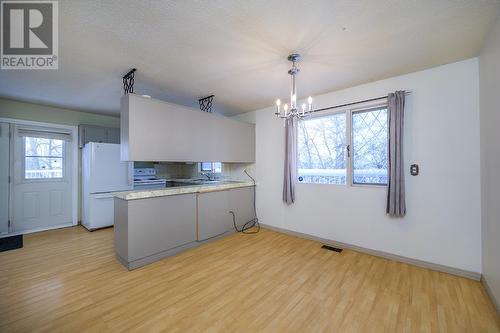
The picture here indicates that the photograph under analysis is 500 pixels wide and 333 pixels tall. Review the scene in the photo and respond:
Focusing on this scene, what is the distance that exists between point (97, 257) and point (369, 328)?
3.35 meters

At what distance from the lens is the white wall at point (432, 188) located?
7.40ft

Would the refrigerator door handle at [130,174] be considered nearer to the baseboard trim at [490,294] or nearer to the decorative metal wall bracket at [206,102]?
the decorative metal wall bracket at [206,102]

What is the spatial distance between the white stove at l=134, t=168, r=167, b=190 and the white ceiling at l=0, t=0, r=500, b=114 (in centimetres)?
218

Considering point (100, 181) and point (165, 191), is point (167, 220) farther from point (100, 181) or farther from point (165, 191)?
Answer: point (100, 181)

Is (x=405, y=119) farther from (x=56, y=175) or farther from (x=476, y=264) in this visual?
(x=56, y=175)

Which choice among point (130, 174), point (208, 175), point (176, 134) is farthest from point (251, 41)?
point (130, 174)

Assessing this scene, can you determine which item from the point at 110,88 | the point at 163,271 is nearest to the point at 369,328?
the point at 163,271

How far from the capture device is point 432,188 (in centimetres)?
247

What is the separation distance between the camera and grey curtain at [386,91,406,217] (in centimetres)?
257

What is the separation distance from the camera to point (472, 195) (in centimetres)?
224

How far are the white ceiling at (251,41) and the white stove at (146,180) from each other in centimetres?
218

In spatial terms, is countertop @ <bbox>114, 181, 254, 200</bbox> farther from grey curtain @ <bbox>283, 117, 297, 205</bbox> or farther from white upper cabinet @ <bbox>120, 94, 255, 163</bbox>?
grey curtain @ <bbox>283, 117, 297, 205</bbox>

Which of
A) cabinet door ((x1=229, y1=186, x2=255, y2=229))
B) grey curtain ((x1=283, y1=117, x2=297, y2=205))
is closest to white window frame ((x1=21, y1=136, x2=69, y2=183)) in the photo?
cabinet door ((x1=229, y1=186, x2=255, y2=229))

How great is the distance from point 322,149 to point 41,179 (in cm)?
552
